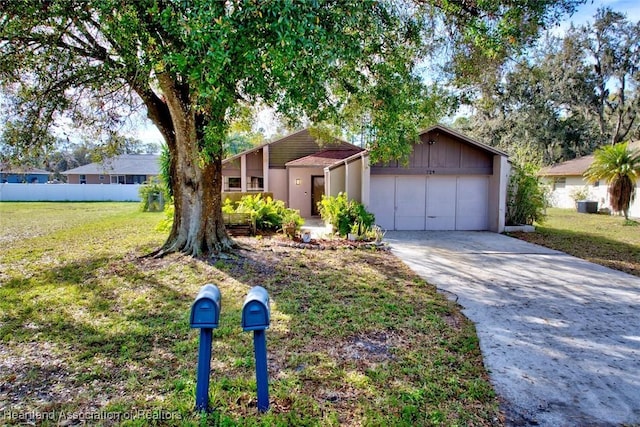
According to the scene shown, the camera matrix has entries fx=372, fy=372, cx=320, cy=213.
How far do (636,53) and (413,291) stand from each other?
26252mm

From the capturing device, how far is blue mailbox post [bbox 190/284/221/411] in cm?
262

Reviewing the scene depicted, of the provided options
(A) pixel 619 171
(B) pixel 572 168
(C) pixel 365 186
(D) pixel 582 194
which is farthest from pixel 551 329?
(B) pixel 572 168

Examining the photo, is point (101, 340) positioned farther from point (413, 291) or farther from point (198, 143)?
point (413, 291)

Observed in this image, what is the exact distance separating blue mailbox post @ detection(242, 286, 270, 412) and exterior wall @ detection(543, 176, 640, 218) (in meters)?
20.2

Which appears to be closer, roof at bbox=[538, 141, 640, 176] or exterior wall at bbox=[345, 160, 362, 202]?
exterior wall at bbox=[345, 160, 362, 202]

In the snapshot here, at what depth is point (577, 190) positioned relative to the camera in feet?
72.7

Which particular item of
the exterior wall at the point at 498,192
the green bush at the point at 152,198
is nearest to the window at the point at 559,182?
the exterior wall at the point at 498,192

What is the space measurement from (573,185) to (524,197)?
13030 mm

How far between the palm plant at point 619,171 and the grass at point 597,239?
1392 mm

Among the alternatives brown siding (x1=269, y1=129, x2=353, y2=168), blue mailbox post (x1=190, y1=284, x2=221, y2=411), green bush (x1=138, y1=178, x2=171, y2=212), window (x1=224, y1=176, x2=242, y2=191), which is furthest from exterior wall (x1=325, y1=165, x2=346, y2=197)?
blue mailbox post (x1=190, y1=284, x2=221, y2=411)

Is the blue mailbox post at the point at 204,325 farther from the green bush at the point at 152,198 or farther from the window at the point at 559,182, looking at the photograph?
the window at the point at 559,182

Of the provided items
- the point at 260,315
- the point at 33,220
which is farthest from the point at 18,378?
the point at 33,220

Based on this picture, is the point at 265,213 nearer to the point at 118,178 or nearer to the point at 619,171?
the point at 619,171

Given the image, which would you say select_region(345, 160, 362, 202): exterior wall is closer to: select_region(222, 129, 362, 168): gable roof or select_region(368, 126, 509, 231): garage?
select_region(368, 126, 509, 231): garage
